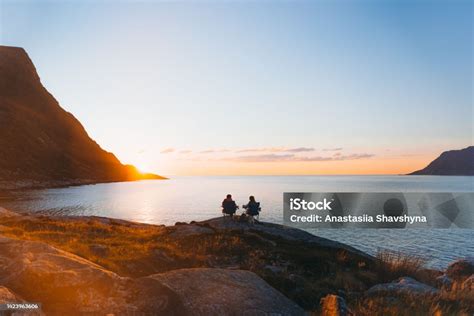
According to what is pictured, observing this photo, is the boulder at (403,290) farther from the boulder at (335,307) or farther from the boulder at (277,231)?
the boulder at (277,231)

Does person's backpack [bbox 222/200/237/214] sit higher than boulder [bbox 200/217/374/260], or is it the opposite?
person's backpack [bbox 222/200/237/214]

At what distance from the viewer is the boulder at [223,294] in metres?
8.86

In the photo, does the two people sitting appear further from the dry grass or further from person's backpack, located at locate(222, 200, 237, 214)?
the dry grass

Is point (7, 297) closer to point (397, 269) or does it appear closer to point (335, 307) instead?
point (335, 307)

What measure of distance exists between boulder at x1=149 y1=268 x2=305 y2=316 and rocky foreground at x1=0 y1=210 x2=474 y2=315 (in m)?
0.02

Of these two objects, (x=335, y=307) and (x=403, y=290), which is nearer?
(x=335, y=307)

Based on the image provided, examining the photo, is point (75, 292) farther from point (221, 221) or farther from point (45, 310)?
point (221, 221)

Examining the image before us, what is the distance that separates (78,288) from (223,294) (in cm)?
311

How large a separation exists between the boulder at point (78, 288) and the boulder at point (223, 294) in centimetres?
43

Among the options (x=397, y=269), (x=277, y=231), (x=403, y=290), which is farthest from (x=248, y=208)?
(x=403, y=290)

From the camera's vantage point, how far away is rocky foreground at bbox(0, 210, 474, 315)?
840 cm

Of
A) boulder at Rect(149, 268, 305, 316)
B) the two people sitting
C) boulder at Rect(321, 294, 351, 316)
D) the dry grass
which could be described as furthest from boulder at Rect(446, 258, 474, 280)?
boulder at Rect(149, 268, 305, 316)

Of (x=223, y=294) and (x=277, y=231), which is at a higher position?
(x=223, y=294)

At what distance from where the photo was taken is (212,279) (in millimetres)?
10203
